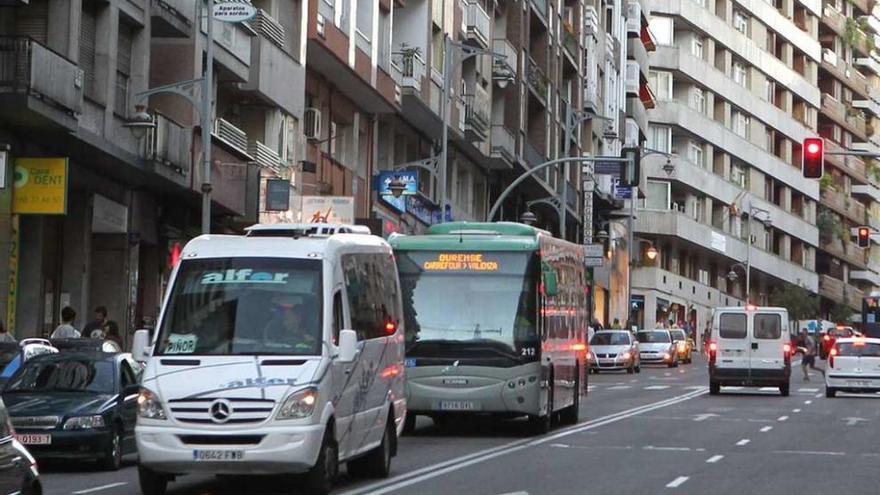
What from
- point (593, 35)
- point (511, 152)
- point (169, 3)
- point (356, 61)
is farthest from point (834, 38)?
point (169, 3)

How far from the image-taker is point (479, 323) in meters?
28.5

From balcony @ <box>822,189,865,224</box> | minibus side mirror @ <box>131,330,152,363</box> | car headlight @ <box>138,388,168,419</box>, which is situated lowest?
car headlight @ <box>138,388,168,419</box>

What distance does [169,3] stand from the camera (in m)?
38.0

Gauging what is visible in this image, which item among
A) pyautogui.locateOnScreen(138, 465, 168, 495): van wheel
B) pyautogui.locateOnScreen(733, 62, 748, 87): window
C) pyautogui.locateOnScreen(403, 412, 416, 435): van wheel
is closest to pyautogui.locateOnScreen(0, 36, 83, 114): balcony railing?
pyautogui.locateOnScreen(403, 412, 416, 435): van wheel

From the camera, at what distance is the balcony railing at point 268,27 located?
42.2 m

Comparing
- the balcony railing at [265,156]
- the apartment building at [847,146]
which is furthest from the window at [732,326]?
the apartment building at [847,146]

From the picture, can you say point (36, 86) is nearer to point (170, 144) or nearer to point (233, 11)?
point (233, 11)

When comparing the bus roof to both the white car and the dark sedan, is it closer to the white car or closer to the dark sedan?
the dark sedan

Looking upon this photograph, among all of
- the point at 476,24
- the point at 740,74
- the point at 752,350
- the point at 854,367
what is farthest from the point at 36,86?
the point at 740,74

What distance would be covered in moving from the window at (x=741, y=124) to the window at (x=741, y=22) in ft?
16.5

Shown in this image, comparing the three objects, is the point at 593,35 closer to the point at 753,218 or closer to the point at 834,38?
the point at 753,218

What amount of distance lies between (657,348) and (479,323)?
161 ft

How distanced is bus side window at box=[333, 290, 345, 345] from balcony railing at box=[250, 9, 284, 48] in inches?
918

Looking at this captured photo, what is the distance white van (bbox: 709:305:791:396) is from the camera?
46750 mm
